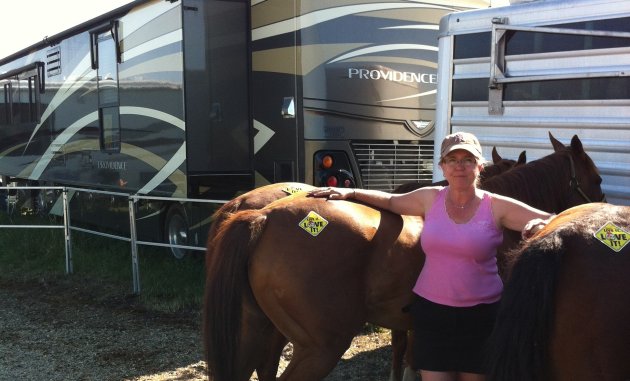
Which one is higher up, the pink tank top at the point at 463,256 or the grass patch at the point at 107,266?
the pink tank top at the point at 463,256

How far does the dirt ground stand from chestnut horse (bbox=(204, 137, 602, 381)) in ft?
6.32

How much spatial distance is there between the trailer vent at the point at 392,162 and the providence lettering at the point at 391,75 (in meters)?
0.74

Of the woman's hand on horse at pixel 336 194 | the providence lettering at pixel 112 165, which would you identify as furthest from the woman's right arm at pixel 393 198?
the providence lettering at pixel 112 165

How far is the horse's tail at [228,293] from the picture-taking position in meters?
3.04

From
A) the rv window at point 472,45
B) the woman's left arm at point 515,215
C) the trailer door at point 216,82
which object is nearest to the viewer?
the woman's left arm at point 515,215

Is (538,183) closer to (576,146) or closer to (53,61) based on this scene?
(576,146)

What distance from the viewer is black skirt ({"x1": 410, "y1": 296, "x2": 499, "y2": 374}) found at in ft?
8.96

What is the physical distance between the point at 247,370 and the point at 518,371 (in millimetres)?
1786

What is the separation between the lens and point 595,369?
6.57 ft

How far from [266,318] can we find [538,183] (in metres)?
1.76

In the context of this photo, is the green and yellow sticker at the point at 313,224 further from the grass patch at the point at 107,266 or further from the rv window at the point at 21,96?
the rv window at the point at 21,96

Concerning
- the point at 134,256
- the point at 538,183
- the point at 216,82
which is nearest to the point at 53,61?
the point at 216,82

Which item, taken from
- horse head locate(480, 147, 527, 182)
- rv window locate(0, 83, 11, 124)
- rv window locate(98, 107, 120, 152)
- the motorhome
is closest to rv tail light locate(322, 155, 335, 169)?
the motorhome

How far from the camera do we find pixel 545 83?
4309mm
